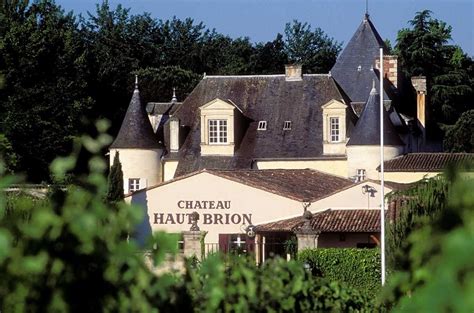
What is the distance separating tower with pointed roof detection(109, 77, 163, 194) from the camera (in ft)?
181

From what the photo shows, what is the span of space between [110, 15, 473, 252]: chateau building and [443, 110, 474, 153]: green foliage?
637cm

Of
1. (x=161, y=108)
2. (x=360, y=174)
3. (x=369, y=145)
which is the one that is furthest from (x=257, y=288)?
(x=161, y=108)

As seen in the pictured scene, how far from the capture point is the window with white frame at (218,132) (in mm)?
56219

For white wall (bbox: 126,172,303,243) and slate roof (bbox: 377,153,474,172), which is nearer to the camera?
white wall (bbox: 126,172,303,243)

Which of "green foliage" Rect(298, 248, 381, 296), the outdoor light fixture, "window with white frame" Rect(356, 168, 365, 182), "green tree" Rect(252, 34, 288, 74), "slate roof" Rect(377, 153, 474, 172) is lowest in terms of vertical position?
"green foliage" Rect(298, 248, 381, 296)

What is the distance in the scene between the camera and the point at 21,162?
58.7 meters

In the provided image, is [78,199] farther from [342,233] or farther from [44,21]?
[44,21]

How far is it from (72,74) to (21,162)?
8.27 metres

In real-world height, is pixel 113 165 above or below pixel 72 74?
below

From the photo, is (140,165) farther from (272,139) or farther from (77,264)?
(77,264)

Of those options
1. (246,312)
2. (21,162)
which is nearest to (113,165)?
(21,162)

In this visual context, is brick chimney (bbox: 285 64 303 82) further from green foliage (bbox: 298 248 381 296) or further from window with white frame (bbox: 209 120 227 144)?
green foliage (bbox: 298 248 381 296)

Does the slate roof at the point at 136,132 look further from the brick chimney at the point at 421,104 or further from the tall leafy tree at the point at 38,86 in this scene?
the brick chimney at the point at 421,104

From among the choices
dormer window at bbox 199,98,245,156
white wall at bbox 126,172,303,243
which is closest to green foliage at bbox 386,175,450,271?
white wall at bbox 126,172,303,243
